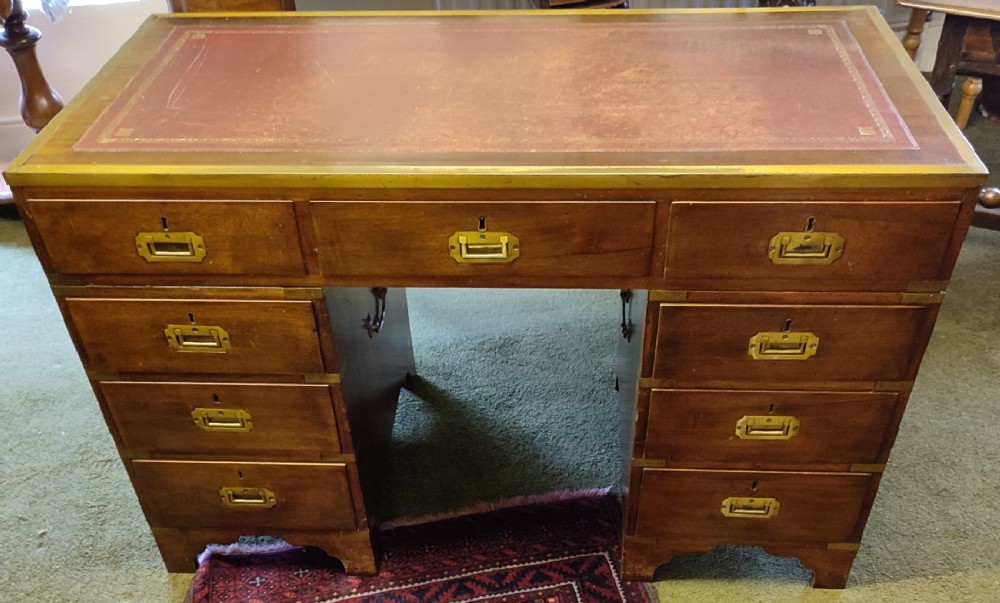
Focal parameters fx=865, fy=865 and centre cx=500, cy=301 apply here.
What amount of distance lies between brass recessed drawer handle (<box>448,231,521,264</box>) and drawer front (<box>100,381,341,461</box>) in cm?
32

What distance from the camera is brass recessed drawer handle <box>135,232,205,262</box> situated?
3.74 feet

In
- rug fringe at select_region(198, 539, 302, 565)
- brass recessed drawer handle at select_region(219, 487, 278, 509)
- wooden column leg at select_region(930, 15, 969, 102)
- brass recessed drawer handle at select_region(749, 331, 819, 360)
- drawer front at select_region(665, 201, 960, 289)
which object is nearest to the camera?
drawer front at select_region(665, 201, 960, 289)

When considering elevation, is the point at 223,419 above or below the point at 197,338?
below

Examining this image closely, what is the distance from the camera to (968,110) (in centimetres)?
215

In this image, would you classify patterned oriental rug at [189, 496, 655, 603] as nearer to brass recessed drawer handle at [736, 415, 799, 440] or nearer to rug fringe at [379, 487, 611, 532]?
rug fringe at [379, 487, 611, 532]

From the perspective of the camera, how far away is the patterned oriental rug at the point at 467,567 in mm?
1518

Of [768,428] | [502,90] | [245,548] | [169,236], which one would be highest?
[502,90]

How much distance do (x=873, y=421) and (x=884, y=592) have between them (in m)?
0.42

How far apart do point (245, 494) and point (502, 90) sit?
0.78 meters

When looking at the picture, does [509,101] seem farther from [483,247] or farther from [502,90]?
[483,247]

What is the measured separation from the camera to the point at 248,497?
1.44 metres

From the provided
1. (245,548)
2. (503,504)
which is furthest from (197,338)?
(503,504)

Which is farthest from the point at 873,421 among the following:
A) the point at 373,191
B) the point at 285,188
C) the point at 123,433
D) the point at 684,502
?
the point at 123,433

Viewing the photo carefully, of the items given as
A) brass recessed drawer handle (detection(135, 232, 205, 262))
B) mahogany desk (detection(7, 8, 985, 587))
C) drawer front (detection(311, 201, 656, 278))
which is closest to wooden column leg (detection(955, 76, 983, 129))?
mahogany desk (detection(7, 8, 985, 587))
